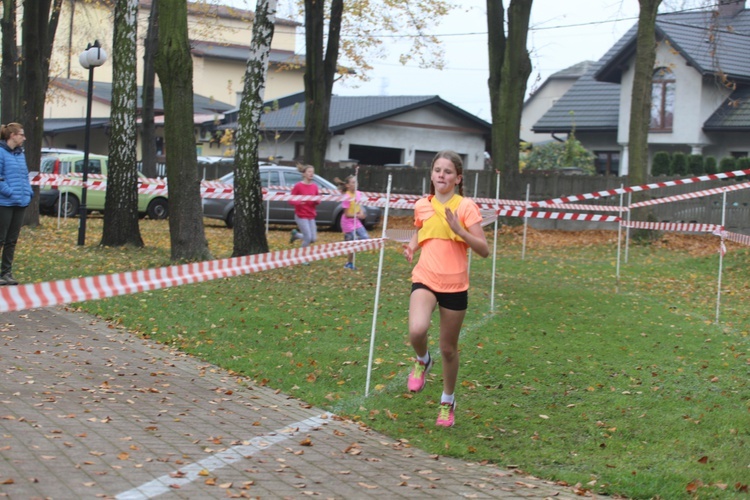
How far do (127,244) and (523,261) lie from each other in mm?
8218

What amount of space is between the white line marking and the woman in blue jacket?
6209mm

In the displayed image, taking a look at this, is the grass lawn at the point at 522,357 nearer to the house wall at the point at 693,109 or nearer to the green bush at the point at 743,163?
the green bush at the point at 743,163

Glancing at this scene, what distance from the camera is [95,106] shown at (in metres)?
57.8

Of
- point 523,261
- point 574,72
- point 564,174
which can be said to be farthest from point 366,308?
point 574,72

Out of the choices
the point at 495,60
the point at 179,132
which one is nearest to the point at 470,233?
the point at 179,132

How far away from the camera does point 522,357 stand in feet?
32.2

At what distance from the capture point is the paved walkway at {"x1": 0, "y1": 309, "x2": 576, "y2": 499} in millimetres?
5594

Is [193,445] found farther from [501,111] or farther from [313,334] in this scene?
[501,111]

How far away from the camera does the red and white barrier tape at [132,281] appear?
516 centimetres

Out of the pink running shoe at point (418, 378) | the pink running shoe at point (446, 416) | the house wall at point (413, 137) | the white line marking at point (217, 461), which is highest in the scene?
the house wall at point (413, 137)

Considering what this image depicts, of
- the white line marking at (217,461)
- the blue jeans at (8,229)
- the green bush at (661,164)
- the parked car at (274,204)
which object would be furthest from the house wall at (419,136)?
the white line marking at (217,461)

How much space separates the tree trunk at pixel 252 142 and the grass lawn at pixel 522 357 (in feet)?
3.01

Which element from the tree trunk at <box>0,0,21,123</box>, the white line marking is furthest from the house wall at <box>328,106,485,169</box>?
the white line marking

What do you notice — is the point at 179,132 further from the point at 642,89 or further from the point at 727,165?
the point at 727,165
